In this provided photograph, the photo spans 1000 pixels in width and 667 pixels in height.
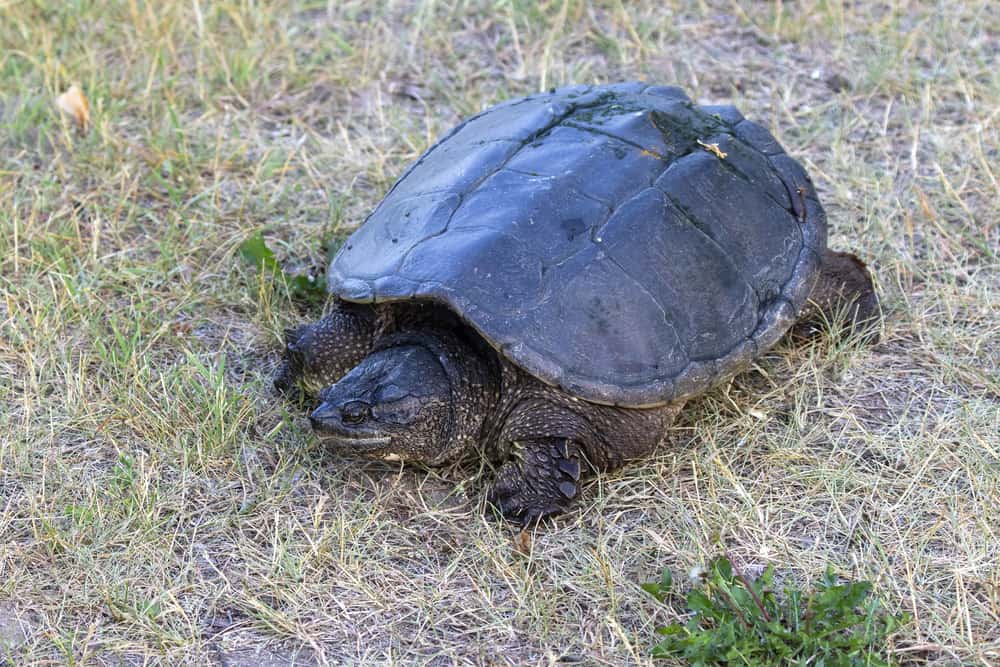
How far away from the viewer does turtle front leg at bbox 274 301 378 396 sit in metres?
3.42

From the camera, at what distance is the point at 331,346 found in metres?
3.43

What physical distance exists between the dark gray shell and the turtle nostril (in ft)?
1.16

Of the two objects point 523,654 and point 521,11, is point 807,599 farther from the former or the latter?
point 521,11

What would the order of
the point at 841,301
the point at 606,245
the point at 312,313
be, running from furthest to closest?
the point at 312,313, the point at 841,301, the point at 606,245

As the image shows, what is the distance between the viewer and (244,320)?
3.87 metres

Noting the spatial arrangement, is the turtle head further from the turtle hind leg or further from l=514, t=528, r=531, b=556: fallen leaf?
the turtle hind leg

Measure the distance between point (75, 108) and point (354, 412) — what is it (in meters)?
2.49

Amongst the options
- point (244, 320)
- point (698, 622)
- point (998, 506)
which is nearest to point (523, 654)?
point (698, 622)

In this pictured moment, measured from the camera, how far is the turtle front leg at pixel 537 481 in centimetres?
306

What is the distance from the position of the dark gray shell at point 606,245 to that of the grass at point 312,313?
0.35 m

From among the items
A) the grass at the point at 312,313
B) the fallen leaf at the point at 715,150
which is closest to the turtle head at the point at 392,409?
the grass at the point at 312,313

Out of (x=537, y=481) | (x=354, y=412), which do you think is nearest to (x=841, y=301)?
(x=537, y=481)

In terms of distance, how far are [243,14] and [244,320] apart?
82.9 inches

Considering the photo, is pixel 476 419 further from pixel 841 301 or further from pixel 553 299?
pixel 841 301
